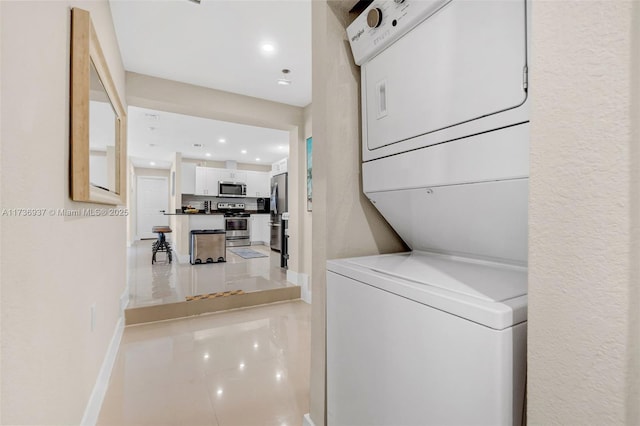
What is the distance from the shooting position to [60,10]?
1107 millimetres

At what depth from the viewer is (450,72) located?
33.9 inches

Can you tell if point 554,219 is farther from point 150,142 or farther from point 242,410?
point 150,142

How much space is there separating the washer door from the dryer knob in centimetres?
10

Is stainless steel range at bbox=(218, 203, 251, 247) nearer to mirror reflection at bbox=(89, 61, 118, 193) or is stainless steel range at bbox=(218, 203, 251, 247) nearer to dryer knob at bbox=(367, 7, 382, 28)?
mirror reflection at bbox=(89, 61, 118, 193)

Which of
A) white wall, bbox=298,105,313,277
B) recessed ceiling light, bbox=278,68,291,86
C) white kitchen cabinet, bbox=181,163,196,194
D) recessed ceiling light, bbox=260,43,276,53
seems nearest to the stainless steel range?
white kitchen cabinet, bbox=181,163,196,194

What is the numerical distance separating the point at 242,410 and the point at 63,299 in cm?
112

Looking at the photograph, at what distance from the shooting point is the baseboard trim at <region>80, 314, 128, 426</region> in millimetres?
1461

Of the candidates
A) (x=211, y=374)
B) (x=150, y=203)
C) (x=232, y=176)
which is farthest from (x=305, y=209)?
(x=150, y=203)

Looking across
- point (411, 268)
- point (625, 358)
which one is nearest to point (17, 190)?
point (411, 268)

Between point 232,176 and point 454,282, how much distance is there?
25.4 feet

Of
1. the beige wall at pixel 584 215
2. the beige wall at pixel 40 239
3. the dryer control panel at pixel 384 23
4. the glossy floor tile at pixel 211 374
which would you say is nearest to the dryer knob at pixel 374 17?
the dryer control panel at pixel 384 23

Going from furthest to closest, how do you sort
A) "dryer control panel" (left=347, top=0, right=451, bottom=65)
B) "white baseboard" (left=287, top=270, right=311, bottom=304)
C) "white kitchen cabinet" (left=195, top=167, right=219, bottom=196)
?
"white kitchen cabinet" (left=195, top=167, right=219, bottom=196)
"white baseboard" (left=287, top=270, right=311, bottom=304)
"dryer control panel" (left=347, top=0, right=451, bottom=65)

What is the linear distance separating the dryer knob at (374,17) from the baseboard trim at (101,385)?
2.09 metres

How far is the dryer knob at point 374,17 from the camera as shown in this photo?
1.08 meters
